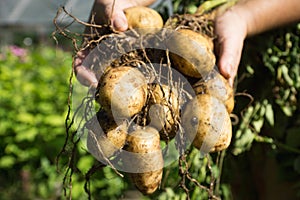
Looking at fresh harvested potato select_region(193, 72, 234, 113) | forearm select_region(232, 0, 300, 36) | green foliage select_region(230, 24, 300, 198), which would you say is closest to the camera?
fresh harvested potato select_region(193, 72, 234, 113)

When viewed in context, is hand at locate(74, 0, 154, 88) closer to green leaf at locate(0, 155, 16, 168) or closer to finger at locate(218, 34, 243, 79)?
finger at locate(218, 34, 243, 79)

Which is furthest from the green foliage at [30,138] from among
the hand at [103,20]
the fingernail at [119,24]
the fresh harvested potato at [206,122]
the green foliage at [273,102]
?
the fresh harvested potato at [206,122]

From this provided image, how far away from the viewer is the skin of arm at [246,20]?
3.91 ft

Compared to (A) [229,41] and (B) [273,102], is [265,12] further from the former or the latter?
(B) [273,102]

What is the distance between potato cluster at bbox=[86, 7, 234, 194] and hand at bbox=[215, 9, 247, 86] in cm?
4

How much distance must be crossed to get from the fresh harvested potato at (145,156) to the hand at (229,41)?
0.80 ft

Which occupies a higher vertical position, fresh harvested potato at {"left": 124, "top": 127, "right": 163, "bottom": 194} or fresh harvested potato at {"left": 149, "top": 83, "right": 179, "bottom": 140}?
fresh harvested potato at {"left": 149, "top": 83, "right": 179, "bottom": 140}

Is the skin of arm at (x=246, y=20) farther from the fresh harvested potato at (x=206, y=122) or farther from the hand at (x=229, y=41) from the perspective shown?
the fresh harvested potato at (x=206, y=122)

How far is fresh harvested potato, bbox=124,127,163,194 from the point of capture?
3.34 ft

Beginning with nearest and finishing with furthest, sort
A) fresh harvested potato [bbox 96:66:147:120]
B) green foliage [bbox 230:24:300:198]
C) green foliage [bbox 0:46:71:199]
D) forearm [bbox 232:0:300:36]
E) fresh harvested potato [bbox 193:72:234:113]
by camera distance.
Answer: fresh harvested potato [bbox 96:66:147:120] → fresh harvested potato [bbox 193:72:234:113] → forearm [bbox 232:0:300:36] → green foliage [bbox 230:24:300:198] → green foliage [bbox 0:46:71:199]

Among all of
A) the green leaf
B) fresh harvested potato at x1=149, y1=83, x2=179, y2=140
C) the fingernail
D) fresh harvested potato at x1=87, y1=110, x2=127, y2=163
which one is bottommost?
the green leaf

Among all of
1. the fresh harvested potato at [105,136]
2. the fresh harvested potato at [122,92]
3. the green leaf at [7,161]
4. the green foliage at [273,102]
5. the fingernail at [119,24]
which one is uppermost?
the fingernail at [119,24]

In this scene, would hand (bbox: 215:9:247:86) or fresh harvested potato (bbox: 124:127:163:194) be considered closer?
fresh harvested potato (bbox: 124:127:163:194)

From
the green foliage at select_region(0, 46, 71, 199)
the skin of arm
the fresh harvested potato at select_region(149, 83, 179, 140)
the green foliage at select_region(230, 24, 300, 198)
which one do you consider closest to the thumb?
the skin of arm
